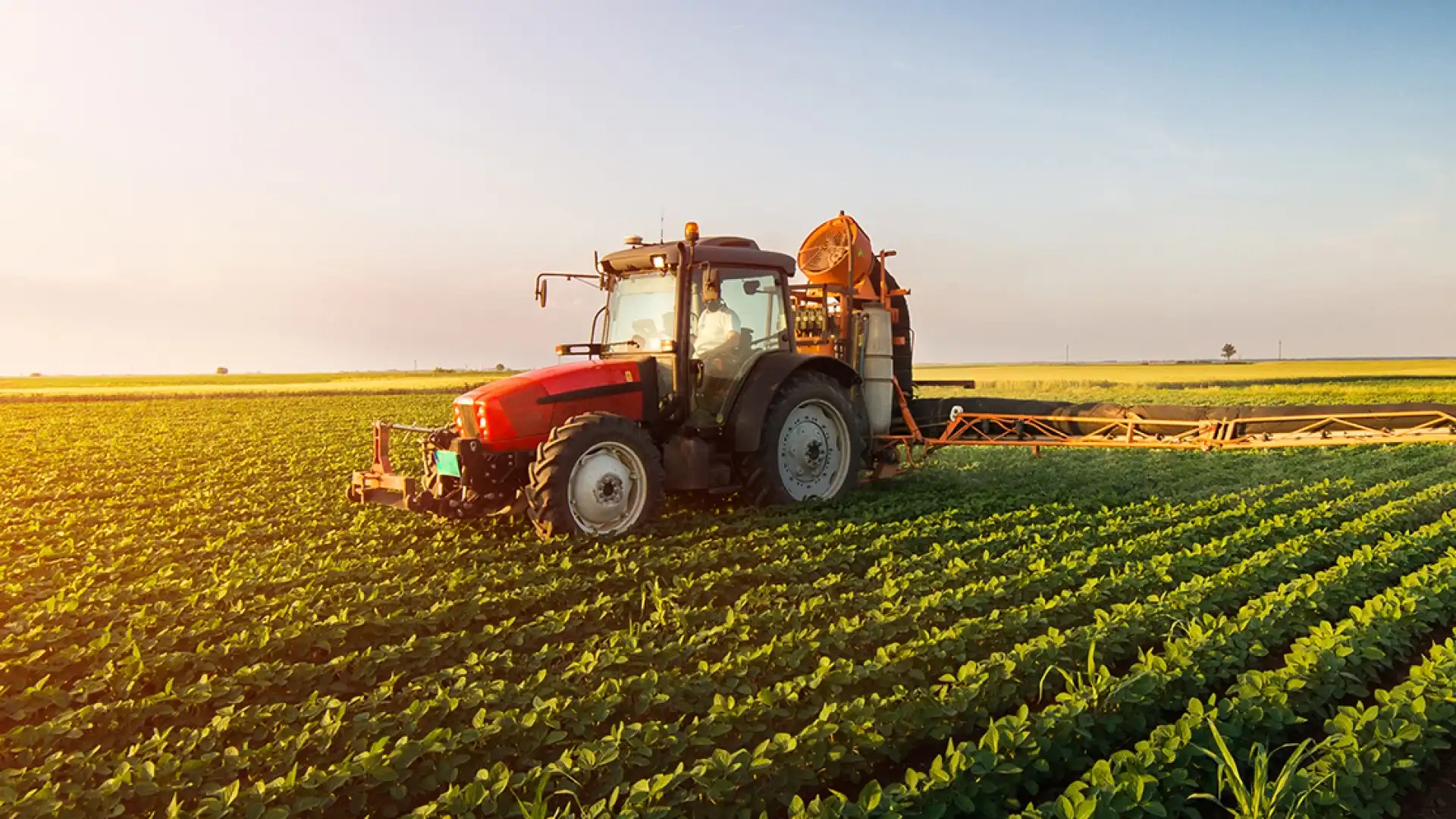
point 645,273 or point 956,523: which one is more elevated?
point 645,273

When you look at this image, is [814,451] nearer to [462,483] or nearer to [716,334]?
[716,334]

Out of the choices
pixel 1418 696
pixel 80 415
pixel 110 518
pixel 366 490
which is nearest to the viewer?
pixel 1418 696

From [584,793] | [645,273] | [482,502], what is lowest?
[584,793]

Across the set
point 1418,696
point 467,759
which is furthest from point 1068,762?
point 467,759

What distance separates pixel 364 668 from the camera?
458 centimetres

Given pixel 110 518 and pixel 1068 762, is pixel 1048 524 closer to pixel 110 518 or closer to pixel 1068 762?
pixel 1068 762

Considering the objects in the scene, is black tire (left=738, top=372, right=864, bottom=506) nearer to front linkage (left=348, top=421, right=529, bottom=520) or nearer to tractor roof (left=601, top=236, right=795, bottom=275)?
tractor roof (left=601, top=236, right=795, bottom=275)

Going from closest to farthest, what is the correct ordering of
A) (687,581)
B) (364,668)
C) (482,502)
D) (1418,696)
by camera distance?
(1418,696), (364,668), (687,581), (482,502)

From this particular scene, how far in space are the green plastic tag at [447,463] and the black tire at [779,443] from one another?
259 cm

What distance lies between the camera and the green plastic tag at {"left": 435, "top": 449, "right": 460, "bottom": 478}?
725 cm

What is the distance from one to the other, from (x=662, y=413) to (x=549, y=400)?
1047 millimetres

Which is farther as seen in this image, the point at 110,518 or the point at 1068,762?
the point at 110,518

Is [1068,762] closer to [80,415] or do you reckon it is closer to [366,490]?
[366,490]

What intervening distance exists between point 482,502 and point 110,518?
5276mm
